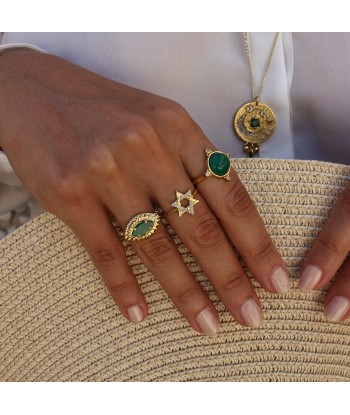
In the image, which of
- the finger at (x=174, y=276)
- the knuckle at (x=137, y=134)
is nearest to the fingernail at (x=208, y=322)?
the finger at (x=174, y=276)

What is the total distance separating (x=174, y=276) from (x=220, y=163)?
158mm

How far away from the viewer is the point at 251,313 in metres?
0.64

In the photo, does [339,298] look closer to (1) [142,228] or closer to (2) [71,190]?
(1) [142,228]

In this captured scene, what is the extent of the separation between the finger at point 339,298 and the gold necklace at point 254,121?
0.24 metres

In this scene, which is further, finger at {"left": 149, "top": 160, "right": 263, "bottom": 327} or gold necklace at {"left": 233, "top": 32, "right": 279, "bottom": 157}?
gold necklace at {"left": 233, "top": 32, "right": 279, "bottom": 157}

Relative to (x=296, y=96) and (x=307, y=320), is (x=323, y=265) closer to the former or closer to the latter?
(x=307, y=320)

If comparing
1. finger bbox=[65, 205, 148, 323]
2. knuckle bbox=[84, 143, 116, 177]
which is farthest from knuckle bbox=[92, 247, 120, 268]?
knuckle bbox=[84, 143, 116, 177]

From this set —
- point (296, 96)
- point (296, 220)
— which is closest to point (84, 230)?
point (296, 220)

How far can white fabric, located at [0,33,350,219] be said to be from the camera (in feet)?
2.49

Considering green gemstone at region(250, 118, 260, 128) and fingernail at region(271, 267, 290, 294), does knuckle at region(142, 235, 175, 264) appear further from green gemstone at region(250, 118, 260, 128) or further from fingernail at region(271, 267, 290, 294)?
green gemstone at region(250, 118, 260, 128)

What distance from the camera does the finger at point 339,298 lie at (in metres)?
0.63

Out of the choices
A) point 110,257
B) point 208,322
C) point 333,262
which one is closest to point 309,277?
point 333,262

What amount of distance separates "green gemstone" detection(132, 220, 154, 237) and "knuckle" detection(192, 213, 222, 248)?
0.19ft

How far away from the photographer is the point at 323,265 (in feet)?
2.04
